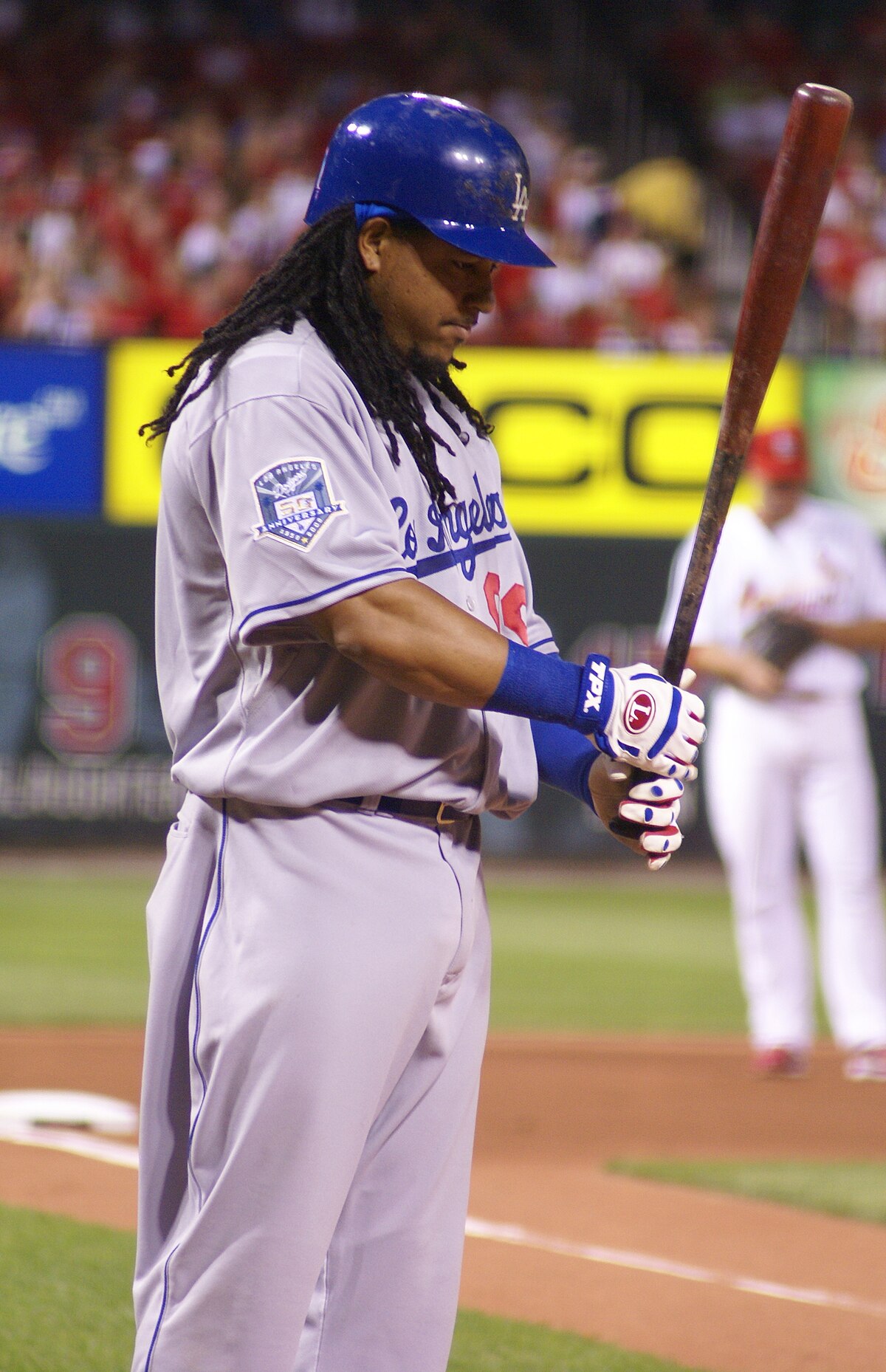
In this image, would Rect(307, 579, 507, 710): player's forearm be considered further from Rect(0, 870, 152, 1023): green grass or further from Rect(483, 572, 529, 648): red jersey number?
Rect(0, 870, 152, 1023): green grass

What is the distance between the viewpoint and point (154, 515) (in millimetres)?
11492

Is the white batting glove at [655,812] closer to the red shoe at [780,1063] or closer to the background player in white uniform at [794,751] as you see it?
the background player in white uniform at [794,751]

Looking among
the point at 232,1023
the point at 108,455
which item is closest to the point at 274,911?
the point at 232,1023

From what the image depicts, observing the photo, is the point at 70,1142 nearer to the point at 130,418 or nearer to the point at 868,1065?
the point at 868,1065

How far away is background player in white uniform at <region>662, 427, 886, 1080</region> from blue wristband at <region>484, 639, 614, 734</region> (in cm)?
424

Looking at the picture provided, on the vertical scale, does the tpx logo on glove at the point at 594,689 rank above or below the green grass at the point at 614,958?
above

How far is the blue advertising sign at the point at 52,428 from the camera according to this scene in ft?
37.3

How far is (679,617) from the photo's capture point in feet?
8.21

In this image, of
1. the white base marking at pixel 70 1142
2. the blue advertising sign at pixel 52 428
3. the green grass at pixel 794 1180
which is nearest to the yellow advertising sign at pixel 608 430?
the blue advertising sign at pixel 52 428

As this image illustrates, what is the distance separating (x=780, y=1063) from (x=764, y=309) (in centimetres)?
456

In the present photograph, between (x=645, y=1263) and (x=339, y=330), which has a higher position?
(x=339, y=330)

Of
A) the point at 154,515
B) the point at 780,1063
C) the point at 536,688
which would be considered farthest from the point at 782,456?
the point at 154,515

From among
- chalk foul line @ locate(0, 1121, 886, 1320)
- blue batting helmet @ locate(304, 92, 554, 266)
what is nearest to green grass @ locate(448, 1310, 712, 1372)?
chalk foul line @ locate(0, 1121, 886, 1320)

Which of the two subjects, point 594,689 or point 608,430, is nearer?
point 594,689
